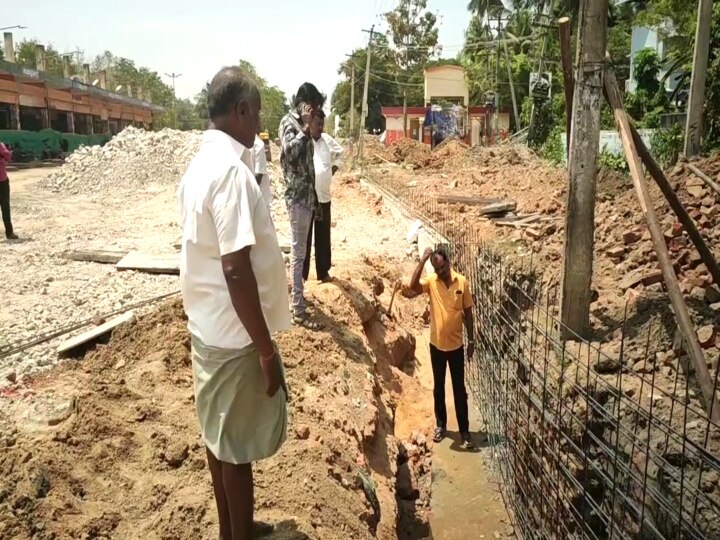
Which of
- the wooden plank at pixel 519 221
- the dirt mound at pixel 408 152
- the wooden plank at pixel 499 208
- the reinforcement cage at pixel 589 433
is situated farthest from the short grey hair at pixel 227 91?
the dirt mound at pixel 408 152

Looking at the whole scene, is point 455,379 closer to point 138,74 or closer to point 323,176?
point 323,176

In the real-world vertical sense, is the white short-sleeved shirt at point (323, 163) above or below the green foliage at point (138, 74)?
below

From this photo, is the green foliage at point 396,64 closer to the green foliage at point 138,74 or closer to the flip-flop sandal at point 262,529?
the green foliage at point 138,74

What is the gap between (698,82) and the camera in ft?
29.5

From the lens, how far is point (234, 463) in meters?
2.29

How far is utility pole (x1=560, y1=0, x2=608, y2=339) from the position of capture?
4.36 m

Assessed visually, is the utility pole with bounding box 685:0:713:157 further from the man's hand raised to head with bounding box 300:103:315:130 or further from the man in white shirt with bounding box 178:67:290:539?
the man in white shirt with bounding box 178:67:290:539

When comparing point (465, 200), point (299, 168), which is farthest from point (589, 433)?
point (465, 200)

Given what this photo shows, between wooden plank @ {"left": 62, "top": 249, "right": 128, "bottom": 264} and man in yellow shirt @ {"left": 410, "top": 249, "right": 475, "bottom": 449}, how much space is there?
4.22m

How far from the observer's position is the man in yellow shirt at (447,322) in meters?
5.38

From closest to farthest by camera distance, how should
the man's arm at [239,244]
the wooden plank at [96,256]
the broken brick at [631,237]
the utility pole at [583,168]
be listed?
the man's arm at [239,244]
the utility pole at [583,168]
the broken brick at [631,237]
the wooden plank at [96,256]

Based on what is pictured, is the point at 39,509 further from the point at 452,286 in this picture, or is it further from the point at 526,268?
the point at 526,268

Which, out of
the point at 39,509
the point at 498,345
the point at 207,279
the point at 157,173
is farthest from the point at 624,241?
the point at 157,173

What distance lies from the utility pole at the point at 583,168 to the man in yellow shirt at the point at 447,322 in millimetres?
940
